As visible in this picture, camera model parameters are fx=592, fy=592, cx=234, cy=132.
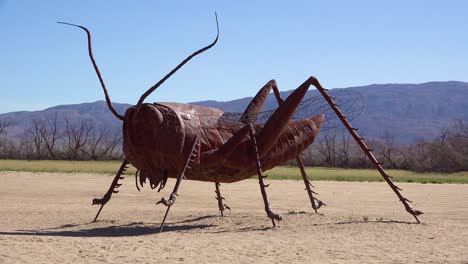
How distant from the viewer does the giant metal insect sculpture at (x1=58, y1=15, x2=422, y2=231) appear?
37.8ft

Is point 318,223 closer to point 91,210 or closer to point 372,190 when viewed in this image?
point 91,210

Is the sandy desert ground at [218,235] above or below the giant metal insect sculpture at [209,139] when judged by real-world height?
below

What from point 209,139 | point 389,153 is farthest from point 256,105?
point 389,153

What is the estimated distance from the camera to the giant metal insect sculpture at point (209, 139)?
11531 millimetres

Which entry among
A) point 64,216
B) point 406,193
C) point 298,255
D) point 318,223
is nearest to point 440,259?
point 298,255

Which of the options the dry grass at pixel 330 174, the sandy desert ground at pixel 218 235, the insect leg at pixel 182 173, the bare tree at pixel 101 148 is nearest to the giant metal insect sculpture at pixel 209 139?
the insect leg at pixel 182 173

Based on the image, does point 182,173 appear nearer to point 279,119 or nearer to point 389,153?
point 279,119

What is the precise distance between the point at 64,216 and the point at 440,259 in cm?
958

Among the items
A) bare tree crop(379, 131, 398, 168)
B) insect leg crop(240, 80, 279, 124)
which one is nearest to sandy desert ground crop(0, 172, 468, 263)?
insect leg crop(240, 80, 279, 124)

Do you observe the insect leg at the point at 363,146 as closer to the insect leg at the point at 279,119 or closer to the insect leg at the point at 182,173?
the insect leg at the point at 279,119

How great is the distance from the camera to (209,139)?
40.4 feet

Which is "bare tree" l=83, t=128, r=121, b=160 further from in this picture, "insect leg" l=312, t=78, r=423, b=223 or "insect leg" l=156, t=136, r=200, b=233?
"insect leg" l=156, t=136, r=200, b=233

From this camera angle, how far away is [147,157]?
11.6 meters

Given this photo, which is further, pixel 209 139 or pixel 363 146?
pixel 363 146
